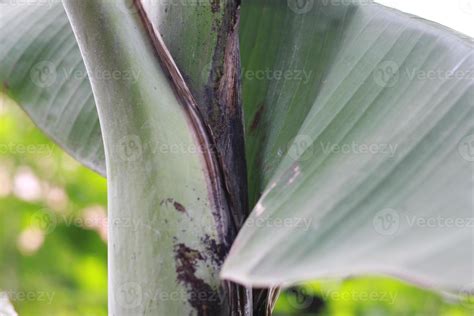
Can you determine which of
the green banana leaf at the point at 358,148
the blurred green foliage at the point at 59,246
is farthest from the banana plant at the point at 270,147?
the blurred green foliage at the point at 59,246

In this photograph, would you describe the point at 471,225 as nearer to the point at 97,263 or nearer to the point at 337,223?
the point at 337,223

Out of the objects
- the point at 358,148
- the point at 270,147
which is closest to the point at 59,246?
the point at 270,147


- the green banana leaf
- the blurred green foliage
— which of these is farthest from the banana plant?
the blurred green foliage

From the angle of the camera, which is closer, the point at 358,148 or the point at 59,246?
the point at 358,148

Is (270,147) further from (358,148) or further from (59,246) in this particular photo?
(59,246)

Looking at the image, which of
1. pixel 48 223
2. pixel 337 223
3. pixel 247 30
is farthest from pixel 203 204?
pixel 48 223

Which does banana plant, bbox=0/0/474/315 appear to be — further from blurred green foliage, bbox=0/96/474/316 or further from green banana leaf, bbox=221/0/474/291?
blurred green foliage, bbox=0/96/474/316

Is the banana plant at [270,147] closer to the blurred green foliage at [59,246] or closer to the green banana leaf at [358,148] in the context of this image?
the green banana leaf at [358,148]
